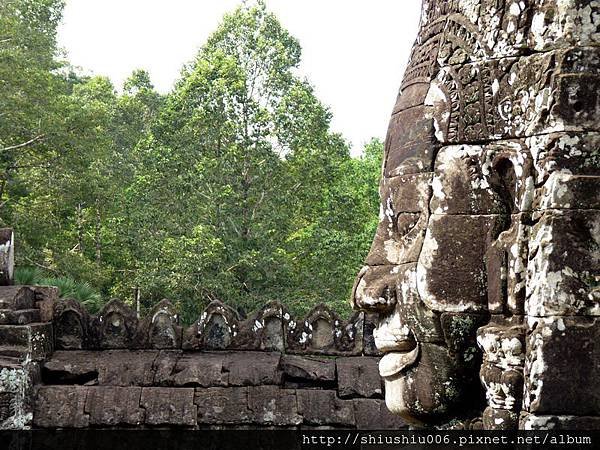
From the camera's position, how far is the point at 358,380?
7.32 m

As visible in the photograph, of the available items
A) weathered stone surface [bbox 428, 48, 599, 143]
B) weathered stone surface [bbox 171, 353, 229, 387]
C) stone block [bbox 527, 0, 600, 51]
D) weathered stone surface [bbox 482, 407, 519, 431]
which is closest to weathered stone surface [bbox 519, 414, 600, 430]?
weathered stone surface [bbox 482, 407, 519, 431]

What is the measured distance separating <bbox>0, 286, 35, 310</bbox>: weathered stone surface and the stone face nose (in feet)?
13.9

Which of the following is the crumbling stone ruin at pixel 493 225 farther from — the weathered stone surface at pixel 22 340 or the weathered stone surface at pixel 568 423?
the weathered stone surface at pixel 22 340

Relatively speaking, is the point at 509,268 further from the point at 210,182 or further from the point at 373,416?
the point at 210,182

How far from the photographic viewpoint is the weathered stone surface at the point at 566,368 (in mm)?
3033

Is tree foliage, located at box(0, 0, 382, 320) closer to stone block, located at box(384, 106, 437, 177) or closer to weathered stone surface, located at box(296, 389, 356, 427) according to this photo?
weathered stone surface, located at box(296, 389, 356, 427)

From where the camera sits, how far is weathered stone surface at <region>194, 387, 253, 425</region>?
7105 millimetres

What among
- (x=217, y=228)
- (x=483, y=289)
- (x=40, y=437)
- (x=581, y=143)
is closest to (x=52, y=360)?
(x=40, y=437)

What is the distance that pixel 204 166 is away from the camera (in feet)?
68.7

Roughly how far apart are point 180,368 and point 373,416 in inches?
67.7

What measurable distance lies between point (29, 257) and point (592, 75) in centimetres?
1889

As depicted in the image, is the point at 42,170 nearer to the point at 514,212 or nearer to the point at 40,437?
the point at 40,437

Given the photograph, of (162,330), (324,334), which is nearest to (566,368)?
(324,334)

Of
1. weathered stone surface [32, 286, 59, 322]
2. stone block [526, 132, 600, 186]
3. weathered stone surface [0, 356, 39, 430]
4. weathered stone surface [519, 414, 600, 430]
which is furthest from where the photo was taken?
weathered stone surface [32, 286, 59, 322]
